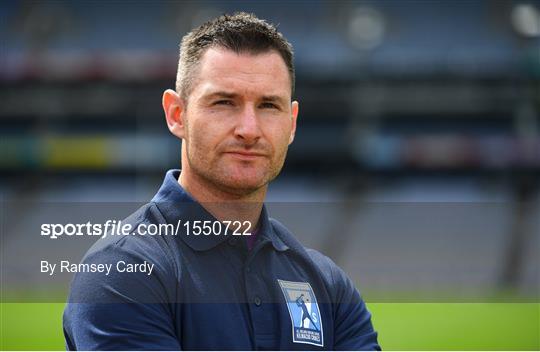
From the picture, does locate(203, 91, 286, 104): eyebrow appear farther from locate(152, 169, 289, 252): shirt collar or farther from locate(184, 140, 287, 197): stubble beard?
locate(152, 169, 289, 252): shirt collar

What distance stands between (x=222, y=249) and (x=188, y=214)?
0.44 ft

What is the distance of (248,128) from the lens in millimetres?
2158

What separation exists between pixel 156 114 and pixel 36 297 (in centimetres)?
858

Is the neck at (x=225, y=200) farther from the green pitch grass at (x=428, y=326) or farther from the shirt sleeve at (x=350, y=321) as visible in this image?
the green pitch grass at (x=428, y=326)

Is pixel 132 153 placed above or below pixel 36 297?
above

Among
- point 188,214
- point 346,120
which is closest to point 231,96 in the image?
point 188,214

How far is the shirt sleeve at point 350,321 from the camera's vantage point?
2.39 metres

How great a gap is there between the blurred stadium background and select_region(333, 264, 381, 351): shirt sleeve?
16112 millimetres

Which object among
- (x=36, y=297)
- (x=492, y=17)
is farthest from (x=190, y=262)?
(x=492, y=17)

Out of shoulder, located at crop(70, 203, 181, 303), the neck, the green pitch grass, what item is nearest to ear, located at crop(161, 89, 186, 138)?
the neck

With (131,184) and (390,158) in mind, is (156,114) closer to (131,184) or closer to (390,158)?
(131,184)

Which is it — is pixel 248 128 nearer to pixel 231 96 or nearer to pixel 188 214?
pixel 231 96

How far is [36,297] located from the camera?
43.3 feet

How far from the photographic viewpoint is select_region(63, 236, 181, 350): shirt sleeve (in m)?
1.99
